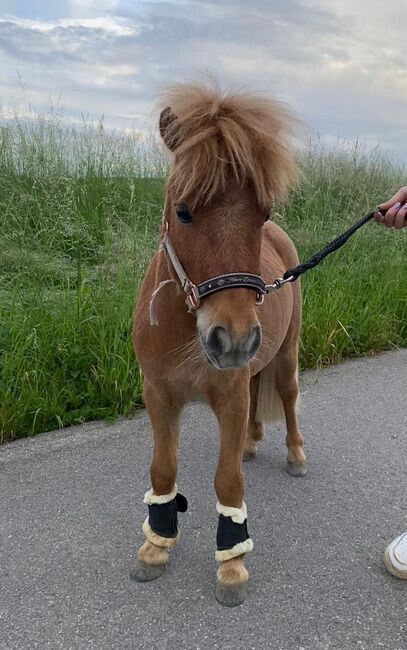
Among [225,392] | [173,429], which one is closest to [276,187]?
[225,392]

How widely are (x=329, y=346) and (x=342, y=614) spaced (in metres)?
2.66

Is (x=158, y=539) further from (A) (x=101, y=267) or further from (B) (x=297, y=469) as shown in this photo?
(A) (x=101, y=267)

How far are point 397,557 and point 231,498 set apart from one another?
701 mm

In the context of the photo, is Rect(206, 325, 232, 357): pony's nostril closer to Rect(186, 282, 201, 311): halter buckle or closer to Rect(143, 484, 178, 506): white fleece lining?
Rect(186, 282, 201, 311): halter buckle

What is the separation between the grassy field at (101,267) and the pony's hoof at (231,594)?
1498 mm

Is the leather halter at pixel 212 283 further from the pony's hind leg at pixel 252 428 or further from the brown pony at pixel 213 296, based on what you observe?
the pony's hind leg at pixel 252 428

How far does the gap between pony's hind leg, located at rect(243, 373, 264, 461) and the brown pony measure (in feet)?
1.81

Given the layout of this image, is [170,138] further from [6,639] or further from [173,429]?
[6,639]

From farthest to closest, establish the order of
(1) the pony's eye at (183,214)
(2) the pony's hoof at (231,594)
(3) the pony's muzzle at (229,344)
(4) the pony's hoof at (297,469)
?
(4) the pony's hoof at (297,469), (2) the pony's hoof at (231,594), (1) the pony's eye at (183,214), (3) the pony's muzzle at (229,344)

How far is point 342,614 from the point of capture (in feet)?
6.59

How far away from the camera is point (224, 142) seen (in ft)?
5.32

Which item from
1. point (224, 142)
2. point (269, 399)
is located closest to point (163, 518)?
point (269, 399)

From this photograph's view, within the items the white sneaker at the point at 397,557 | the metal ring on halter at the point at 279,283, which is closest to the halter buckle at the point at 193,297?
the metal ring on halter at the point at 279,283

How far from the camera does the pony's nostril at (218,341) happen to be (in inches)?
60.9
